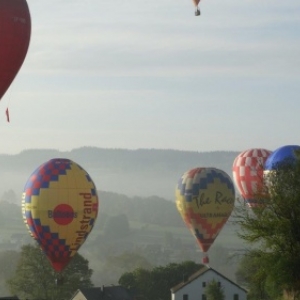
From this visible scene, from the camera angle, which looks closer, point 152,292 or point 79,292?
point 79,292

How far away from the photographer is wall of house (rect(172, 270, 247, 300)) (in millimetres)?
78500

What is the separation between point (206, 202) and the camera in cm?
8425

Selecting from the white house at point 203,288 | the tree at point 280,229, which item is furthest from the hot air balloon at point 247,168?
the tree at point 280,229

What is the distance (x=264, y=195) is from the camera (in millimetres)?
38938

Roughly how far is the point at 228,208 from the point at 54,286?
17.6 m

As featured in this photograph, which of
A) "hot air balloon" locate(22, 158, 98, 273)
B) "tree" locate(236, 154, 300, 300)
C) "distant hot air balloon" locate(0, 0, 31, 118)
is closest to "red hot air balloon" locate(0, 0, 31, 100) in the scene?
"distant hot air balloon" locate(0, 0, 31, 118)

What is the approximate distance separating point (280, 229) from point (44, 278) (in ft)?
178

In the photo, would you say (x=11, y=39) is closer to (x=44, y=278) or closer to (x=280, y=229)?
(x=280, y=229)

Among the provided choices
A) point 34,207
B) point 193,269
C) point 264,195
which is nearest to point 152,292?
point 193,269

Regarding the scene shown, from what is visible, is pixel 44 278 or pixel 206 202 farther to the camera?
pixel 44 278

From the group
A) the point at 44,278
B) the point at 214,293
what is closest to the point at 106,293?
the point at 44,278

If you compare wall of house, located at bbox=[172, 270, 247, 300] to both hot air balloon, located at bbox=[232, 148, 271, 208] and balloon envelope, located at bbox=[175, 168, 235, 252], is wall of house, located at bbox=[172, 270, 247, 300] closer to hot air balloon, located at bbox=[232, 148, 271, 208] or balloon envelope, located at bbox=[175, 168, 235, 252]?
balloon envelope, located at bbox=[175, 168, 235, 252]

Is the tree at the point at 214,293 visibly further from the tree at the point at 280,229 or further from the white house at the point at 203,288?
the tree at the point at 280,229

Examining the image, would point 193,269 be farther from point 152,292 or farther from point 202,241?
point 202,241
